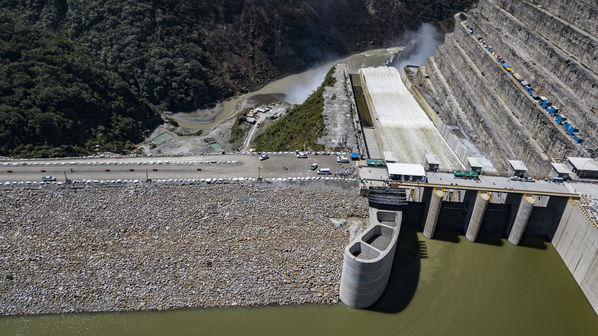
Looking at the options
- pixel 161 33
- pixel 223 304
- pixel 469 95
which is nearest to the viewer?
pixel 223 304

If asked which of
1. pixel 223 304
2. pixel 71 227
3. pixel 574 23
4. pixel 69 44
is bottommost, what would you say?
pixel 223 304

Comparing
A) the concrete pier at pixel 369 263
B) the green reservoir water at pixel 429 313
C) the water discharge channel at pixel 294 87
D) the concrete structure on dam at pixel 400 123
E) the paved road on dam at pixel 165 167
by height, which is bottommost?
the water discharge channel at pixel 294 87

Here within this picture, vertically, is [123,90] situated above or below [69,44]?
below

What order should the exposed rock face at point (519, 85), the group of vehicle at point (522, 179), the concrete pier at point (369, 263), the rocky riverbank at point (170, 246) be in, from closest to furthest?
the concrete pier at point (369, 263), the rocky riverbank at point (170, 246), the group of vehicle at point (522, 179), the exposed rock face at point (519, 85)

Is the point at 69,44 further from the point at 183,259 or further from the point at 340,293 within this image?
the point at 340,293

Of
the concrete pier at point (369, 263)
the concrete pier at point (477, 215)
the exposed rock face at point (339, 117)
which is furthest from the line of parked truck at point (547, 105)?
the concrete pier at point (369, 263)

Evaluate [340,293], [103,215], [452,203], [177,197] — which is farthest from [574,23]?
[103,215]

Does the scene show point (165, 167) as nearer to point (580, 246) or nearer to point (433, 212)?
point (433, 212)

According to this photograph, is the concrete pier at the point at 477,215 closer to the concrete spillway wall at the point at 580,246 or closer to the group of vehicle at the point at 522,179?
the group of vehicle at the point at 522,179
